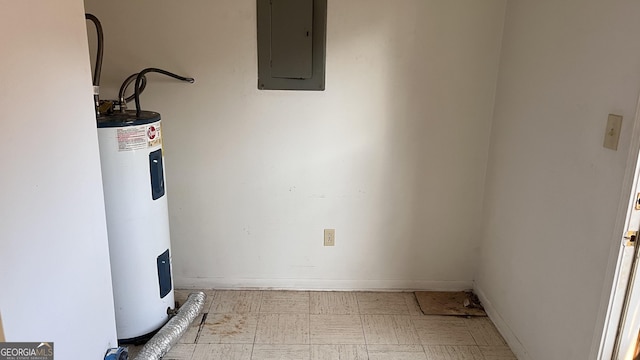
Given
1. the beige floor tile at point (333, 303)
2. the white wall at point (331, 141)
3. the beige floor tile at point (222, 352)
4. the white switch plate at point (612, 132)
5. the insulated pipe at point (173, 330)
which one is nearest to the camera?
the white switch plate at point (612, 132)

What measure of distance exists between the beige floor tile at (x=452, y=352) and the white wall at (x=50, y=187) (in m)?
1.47

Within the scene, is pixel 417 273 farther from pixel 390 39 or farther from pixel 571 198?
pixel 390 39

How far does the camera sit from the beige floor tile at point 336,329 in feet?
7.73

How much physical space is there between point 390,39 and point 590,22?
97cm

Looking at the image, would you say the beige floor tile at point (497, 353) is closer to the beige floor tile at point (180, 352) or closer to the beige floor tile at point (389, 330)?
the beige floor tile at point (389, 330)

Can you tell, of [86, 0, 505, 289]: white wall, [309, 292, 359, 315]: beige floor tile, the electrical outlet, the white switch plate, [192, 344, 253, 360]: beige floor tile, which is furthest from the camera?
the electrical outlet

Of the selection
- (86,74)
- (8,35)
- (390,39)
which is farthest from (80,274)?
(390,39)

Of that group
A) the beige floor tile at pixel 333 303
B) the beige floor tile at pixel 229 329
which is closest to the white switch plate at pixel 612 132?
the beige floor tile at pixel 333 303

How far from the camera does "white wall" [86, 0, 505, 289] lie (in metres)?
2.42

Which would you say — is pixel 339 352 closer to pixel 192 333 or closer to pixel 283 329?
pixel 283 329

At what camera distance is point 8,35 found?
1.27m

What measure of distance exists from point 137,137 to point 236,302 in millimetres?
1140

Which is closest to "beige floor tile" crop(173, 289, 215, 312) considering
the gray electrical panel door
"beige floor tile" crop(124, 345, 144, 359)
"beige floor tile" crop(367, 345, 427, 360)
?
"beige floor tile" crop(124, 345, 144, 359)

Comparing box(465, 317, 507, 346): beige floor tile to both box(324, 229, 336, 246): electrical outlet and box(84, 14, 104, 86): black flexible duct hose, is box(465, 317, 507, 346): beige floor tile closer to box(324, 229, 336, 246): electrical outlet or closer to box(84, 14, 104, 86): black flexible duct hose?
box(324, 229, 336, 246): electrical outlet
